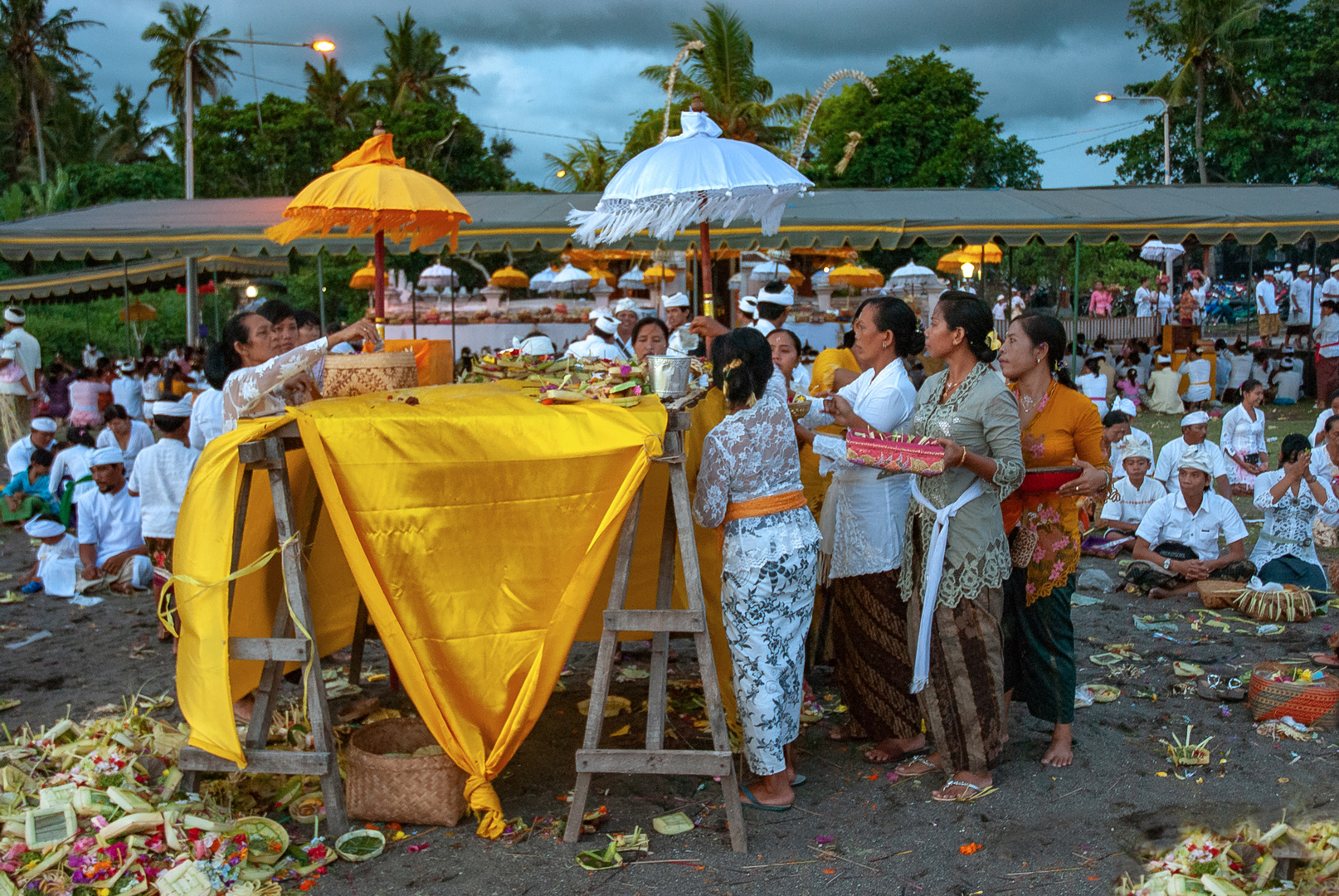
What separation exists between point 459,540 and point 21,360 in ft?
43.7

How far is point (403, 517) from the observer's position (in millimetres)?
3623

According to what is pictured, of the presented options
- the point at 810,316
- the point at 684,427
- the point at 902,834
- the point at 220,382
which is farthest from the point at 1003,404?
the point at 810,316

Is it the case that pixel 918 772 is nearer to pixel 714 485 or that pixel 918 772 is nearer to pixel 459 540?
pixel 714 485

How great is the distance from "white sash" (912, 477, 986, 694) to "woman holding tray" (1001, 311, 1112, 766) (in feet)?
1.30

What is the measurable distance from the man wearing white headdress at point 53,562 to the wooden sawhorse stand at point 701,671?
17.9 feet

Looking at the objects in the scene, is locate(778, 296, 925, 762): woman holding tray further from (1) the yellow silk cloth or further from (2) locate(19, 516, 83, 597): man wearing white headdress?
(2) locate(19, 516, 83, 597): man wearing white headdress

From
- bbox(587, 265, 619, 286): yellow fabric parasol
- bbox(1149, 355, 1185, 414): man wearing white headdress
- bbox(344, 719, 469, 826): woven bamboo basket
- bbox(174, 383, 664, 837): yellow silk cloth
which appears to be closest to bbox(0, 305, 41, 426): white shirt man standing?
bbox(587, 265, 619, 286): yellow fabric parasol

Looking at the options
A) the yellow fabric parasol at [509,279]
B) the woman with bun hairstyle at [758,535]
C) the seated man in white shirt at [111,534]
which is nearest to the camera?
the woman with bun hairstyle at [758,535]

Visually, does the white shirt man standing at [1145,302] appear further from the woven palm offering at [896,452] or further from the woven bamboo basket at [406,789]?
the woven bamboo basket at [406,789]

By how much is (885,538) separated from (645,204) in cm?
212

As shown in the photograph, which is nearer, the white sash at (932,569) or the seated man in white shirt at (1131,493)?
the white sash at (932,569)

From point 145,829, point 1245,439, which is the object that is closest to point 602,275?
point 1245,439

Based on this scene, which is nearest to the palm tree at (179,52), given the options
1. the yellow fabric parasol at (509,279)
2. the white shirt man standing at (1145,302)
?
the yellow fabric parasol at (509,279)

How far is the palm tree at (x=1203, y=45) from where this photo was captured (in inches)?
1144
